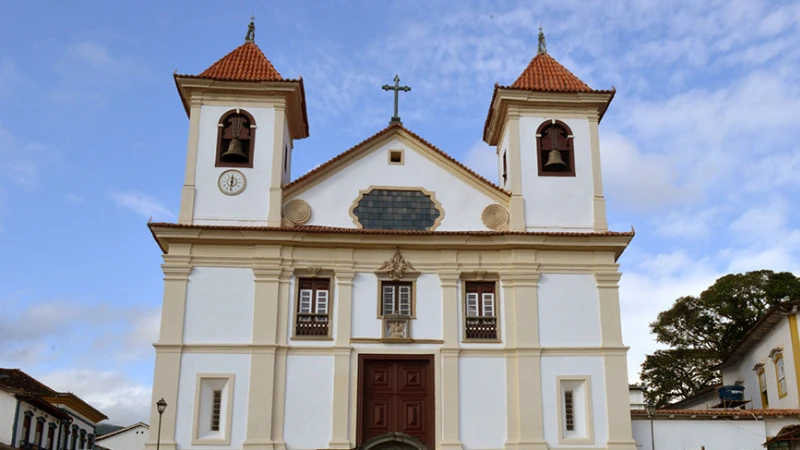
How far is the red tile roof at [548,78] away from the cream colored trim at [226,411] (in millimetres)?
11103

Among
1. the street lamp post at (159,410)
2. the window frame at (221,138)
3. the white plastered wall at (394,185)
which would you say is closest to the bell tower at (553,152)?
the white plastered wall at (394,185)

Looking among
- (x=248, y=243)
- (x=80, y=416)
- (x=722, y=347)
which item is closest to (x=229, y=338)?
(x=248, y=243)

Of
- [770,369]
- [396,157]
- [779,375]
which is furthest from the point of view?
[770,369]

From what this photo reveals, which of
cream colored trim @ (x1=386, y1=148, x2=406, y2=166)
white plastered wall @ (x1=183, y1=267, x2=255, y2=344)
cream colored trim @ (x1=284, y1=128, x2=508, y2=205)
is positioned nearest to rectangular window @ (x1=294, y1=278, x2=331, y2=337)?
white plastered wall @ (x1=183, y1=267, x2=255, y2=344)

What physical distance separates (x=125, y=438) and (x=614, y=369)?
36.4m

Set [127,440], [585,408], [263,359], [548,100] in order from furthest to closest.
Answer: [127,440] < [548,100] < [585,408] < [263,359]

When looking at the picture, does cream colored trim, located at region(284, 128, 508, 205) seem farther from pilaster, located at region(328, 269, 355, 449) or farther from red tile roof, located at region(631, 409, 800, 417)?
red tile roof, located at region(631, 409, 800, 417)

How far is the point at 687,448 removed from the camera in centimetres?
2242

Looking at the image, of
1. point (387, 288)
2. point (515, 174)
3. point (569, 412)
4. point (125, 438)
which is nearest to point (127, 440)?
point (125, 438)

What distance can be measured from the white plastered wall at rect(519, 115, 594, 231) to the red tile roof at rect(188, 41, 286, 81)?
7119mm

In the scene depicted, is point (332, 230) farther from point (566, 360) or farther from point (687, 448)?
point (687, 448)

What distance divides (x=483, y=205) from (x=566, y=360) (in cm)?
472

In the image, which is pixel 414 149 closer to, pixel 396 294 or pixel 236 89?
pixel 396 294

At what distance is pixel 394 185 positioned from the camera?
2383 cm
